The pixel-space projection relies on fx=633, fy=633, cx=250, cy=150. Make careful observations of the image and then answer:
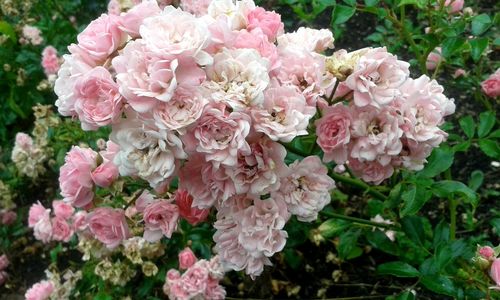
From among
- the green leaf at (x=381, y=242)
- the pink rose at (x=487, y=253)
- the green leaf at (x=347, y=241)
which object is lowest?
the green leaf at (x=347, y=241)

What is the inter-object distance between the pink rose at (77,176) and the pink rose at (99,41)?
0.85ft

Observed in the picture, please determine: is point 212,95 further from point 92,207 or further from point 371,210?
point 371,210

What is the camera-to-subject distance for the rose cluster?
4.07ft

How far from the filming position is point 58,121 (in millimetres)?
2547

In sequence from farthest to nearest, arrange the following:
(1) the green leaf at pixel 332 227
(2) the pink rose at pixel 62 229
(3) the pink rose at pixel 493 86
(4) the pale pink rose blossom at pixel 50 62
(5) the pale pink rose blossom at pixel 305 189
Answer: (4) the pale pink rose blossom at pixel 50 62
(2) the pink rose at pixel 62 229
(3) the pink rose at pixel 493 86
(1) the green leaf at pixel 332 227
(5) the pale pink rose blossom at pixel 305 189

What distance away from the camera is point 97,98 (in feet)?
3.87

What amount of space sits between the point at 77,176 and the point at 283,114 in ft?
1.66

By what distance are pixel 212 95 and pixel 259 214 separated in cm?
32

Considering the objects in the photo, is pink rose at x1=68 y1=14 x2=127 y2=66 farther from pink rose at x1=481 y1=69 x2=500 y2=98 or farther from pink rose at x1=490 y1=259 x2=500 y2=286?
pink rose at x1=481 y1=69 x2=500 y2=98

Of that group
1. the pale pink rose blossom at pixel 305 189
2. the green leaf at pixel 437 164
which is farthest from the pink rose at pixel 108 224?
the green leaf at pixel 437 164

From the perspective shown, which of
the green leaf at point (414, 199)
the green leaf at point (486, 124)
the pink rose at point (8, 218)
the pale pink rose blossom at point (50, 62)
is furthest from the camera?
the pink rose at point (8, 218)

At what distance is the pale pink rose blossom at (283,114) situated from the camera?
1.14 m

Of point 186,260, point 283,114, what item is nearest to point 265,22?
point 283,114

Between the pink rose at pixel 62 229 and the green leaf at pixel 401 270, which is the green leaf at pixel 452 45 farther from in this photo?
the pink rose at pixel 62 229
